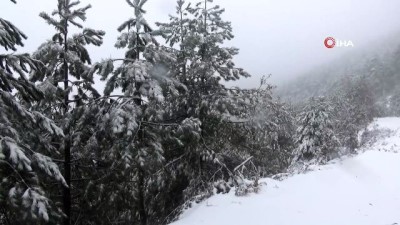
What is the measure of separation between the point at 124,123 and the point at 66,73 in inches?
83.8

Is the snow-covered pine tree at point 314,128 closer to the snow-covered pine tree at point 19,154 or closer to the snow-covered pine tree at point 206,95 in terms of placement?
the snow-covered pine tree at point 206,95

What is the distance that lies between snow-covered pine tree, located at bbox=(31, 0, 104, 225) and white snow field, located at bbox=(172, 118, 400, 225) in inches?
147

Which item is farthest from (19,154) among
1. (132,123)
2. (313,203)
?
(313,203)

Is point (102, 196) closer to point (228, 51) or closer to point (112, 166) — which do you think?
point (112, 166)

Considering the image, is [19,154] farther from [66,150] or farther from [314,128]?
[314,128]

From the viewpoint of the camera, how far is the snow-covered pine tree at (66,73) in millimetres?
9859

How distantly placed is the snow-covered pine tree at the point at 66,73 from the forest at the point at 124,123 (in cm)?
3

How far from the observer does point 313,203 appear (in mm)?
9484

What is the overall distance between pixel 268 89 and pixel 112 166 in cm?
712

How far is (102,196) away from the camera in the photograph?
11078mm

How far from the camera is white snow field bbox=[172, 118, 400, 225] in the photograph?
8.53 meters

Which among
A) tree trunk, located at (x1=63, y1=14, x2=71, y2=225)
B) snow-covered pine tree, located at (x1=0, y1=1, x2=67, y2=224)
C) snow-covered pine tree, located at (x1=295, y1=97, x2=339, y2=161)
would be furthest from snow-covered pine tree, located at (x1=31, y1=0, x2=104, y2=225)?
snow-covered pine tree, located at (x1=295, y1=97, x2=339, y2=161)

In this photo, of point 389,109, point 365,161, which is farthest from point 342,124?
point 389,109

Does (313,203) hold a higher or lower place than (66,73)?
lower
